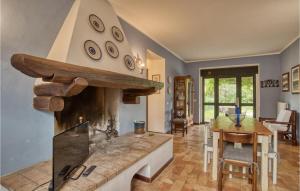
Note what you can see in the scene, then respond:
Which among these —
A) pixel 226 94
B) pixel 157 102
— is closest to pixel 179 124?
pixel 157 102

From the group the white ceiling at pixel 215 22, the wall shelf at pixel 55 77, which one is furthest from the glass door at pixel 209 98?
the wall shelf at pixel 55 77

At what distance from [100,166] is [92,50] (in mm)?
1270

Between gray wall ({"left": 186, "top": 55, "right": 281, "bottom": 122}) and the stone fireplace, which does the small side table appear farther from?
gray wall ({"left": 186, "top": 55, "right": 281, "bottom": 122})

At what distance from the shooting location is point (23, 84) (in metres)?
1.67

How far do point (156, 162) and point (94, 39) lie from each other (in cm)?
192

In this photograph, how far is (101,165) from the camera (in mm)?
1842

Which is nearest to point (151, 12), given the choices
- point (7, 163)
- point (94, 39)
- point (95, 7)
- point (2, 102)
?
point (95, 7)

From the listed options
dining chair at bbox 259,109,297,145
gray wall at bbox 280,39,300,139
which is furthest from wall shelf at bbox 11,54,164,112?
gray wall at bbox 280,39,300,139

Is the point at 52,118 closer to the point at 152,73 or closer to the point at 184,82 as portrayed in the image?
the point at 152,73

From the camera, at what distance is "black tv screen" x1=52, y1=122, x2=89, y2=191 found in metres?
1.27

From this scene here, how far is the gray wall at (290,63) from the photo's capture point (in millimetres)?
4180

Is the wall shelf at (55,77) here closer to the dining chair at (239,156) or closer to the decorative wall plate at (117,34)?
the decorative wall plate at (117,34)

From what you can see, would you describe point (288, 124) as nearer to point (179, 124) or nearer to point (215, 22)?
point (179, 124)

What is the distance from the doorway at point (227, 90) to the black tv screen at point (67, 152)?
5277 mm
